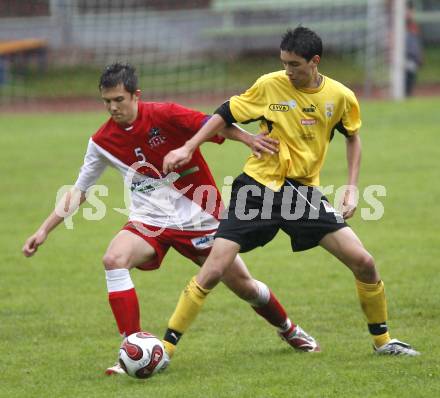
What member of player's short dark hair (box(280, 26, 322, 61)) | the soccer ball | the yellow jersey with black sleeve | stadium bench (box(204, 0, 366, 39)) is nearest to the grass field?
the soccer ball

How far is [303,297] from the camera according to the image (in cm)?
829

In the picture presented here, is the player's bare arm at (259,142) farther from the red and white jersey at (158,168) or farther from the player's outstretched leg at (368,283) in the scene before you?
the player's outstretched leg at (368,283)

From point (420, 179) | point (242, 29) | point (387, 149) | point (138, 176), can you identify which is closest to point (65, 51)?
point (242, 29)

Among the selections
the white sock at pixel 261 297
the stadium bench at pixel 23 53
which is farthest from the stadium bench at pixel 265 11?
the white sock at pixel 261 297

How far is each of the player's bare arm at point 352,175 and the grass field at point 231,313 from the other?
938 millimetres

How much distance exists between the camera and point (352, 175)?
6.31m

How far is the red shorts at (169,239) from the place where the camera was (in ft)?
20.6

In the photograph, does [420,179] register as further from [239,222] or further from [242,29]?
[242,29]

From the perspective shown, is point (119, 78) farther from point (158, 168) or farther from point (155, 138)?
point (158, 168)

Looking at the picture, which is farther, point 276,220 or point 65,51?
point 65,51

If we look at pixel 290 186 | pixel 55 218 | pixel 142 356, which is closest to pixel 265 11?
pixel 55 218

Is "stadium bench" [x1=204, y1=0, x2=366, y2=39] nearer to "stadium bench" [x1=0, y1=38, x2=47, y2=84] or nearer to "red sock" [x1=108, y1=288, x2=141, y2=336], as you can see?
"stadium bench" [x1=0, y1=38, x2=47, y2=84]

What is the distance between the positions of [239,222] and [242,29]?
76.3 feet

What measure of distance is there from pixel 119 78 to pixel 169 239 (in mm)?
1057
